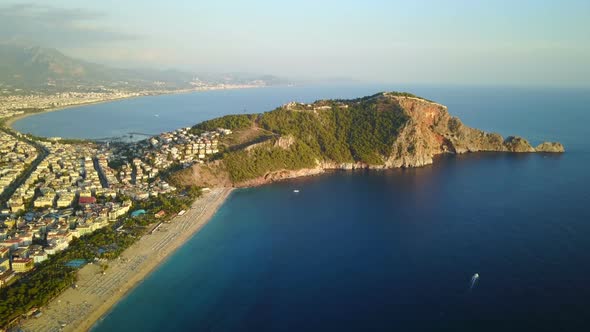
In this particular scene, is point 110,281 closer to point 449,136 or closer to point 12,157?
point 12,157

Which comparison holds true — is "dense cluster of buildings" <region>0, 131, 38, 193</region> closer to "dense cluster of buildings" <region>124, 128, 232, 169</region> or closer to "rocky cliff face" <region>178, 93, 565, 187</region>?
"dense cluster of buildings" <region>124, 128, 232, 169</region>

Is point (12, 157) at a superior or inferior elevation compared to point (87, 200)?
superior

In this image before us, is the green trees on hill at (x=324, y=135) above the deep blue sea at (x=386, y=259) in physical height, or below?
above

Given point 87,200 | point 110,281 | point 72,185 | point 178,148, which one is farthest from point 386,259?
point 178,148

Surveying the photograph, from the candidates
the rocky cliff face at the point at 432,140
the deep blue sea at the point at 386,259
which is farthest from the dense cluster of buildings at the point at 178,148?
the rocky cliff face at the point at 432,140

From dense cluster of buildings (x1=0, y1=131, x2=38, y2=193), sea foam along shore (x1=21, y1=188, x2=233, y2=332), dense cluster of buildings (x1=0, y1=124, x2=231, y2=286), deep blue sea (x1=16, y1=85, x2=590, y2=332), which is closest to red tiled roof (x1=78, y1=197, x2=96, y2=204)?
dense cluster of buildings (x1=0, y1=124, x2=231, y2=286)

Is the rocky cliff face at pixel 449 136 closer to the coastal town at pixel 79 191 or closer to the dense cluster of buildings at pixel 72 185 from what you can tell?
the coastal town at pixel 79 191
